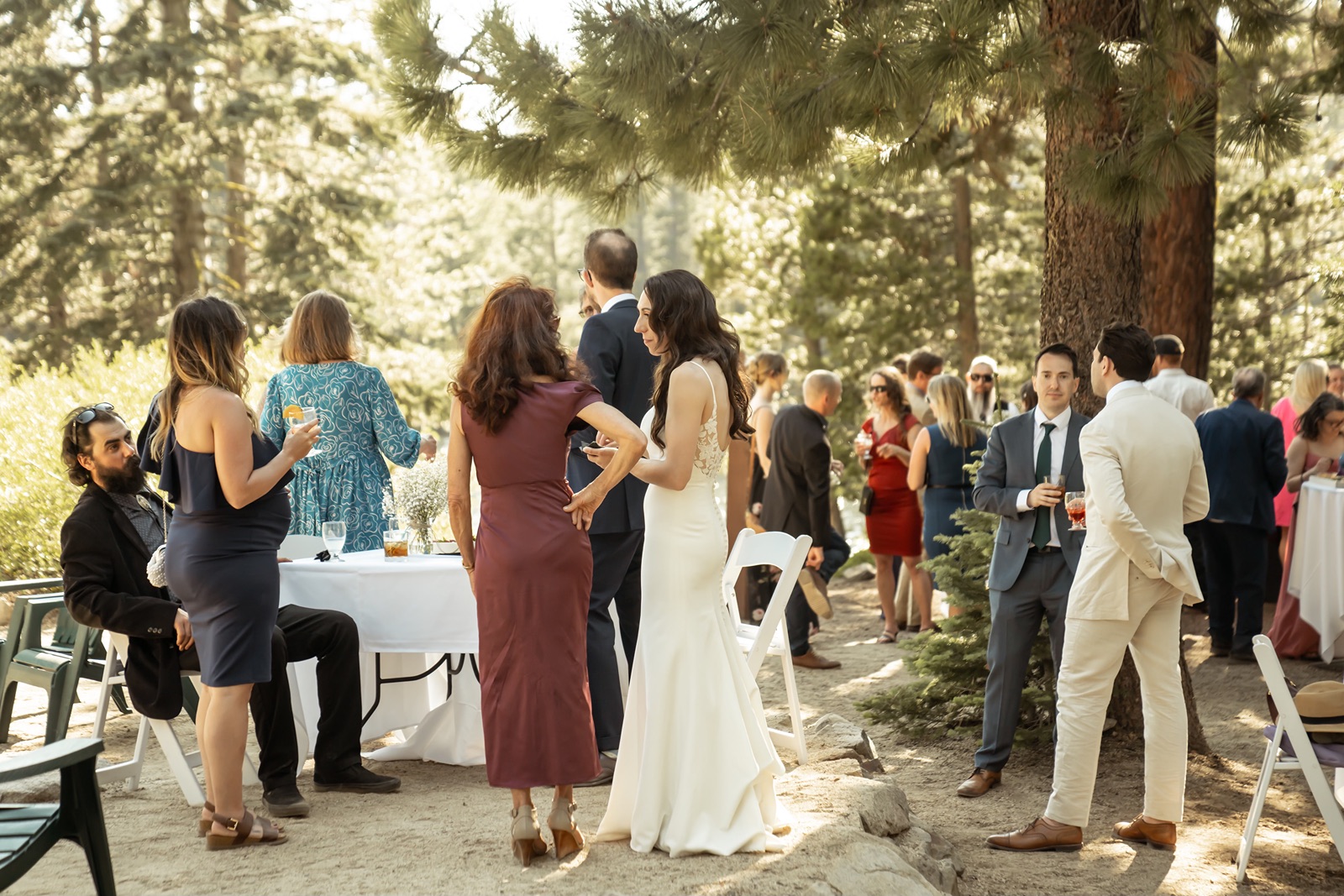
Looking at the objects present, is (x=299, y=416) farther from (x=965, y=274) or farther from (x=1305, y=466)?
(x=965, y=274)

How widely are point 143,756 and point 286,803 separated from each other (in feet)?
3.23

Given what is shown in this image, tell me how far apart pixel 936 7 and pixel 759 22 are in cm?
76

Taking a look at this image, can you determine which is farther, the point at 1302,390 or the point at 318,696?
the point at 1302,390

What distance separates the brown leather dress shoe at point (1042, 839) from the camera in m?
4.68

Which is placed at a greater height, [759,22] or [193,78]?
[193,78]

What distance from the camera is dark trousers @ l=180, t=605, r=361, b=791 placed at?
15.0 ft

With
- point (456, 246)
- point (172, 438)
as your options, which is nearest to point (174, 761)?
point (172, 438)

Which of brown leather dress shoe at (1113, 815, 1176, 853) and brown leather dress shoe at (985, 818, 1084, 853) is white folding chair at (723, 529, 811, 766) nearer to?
brown leather dress shoe at (985, 818, 1084, 853)

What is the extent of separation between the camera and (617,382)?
513 centimetres

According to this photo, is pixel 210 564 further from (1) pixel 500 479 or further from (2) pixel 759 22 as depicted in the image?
(2) pixel 759 22

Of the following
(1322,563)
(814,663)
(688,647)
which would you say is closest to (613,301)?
(688,647)

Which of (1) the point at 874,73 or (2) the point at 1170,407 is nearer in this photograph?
(2) the point at 1170,407

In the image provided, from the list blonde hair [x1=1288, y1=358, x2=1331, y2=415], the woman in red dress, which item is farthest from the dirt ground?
blonde hair [x1=1288, y1=358, x2=1331, y2=415]

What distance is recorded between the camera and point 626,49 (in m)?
5.61
